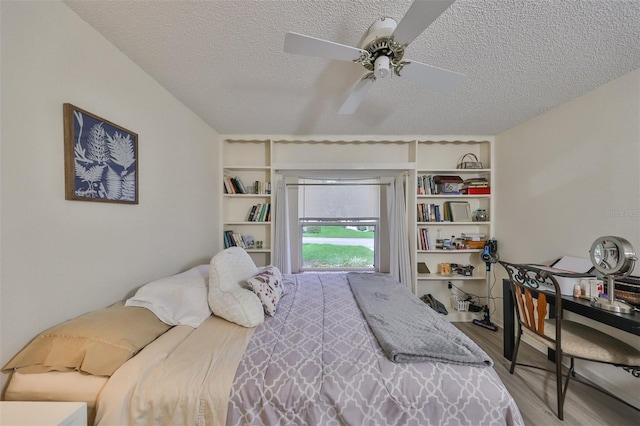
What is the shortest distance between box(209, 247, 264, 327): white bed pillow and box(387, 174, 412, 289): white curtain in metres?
2.00

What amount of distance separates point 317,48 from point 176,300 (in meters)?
1.66

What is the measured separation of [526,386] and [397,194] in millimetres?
2138

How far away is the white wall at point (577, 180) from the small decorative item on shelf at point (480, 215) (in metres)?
0.20

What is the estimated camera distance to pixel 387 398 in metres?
1.02

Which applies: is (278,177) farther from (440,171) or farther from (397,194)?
(440,171)

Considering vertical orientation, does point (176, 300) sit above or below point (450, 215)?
below

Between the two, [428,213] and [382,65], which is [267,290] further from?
[428,213]

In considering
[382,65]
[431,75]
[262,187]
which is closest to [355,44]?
[382,65]

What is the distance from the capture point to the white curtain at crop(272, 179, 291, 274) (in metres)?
3.00

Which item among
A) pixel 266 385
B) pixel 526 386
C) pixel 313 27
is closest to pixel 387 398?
pixel 266 385

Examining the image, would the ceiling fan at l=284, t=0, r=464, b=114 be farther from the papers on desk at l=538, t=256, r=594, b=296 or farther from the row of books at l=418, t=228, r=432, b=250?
the row of books at l=418, t=228, r=432, b=250

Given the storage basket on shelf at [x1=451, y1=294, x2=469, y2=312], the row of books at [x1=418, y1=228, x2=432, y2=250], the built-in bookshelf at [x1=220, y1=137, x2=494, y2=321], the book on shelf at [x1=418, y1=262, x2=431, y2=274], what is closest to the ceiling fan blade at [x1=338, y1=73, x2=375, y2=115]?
the built-in bookshelf at [x1=220, y1=137, x2=494, y2=321]

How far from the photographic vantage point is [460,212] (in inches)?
121

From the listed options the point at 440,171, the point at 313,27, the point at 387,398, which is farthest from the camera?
the point at 440,171
